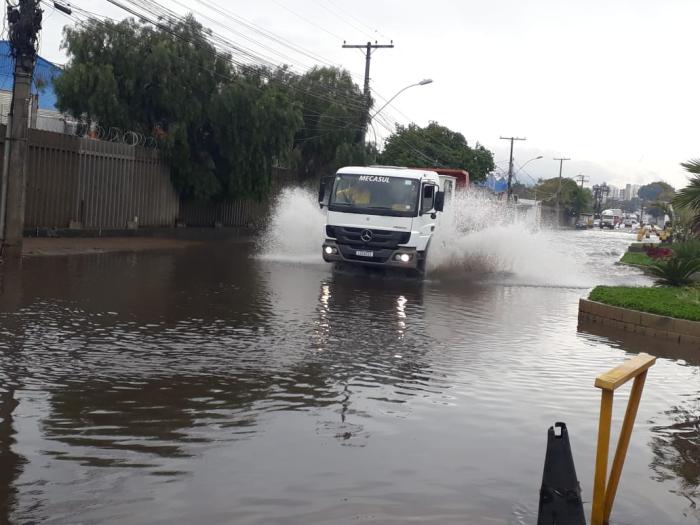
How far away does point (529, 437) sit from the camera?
648cm

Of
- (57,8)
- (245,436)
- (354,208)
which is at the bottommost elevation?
(245,436)

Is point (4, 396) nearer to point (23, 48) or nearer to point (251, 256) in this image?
point (23, 48)

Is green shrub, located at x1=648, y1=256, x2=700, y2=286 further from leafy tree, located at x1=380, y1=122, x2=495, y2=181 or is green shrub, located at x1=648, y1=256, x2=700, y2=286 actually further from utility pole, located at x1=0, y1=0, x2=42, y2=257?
leafy tree, located at x1=380, y1=122, x2=495, y2=181

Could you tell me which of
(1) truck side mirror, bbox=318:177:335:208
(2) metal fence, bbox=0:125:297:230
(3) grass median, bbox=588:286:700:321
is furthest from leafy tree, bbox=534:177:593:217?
(3) grass median, bbox=588:286:700:321

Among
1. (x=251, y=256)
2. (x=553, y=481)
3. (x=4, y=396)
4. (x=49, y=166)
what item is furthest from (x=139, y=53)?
(x=553, y=481)

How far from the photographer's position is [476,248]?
2188cm

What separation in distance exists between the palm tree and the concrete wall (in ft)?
24.8

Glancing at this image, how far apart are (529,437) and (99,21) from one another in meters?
25.2

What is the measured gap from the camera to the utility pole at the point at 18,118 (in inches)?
692

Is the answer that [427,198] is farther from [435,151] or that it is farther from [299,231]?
[435,151]

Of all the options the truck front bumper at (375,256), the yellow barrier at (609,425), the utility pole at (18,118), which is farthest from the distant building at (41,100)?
the yellow barrier at (609,425)

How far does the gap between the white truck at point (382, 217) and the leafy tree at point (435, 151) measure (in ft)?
143

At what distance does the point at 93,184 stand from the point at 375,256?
11.2 m

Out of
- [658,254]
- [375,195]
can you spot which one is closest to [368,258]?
[375,195]
